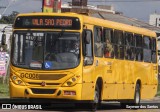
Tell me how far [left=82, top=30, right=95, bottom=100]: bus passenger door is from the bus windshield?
12.0 inches

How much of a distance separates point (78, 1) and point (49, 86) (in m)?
93.0

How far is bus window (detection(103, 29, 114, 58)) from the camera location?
21.2m

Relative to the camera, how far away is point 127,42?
2344cm

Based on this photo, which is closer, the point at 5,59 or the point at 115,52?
the point at 115,52

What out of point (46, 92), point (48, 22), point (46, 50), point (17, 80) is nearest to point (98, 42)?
point (48, 22)

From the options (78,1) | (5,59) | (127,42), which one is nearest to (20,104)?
(127,42)

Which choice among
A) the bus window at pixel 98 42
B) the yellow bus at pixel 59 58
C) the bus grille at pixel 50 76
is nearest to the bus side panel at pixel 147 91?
the yellow bus at pixel 59 58

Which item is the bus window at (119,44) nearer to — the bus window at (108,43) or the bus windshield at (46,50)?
the bus window at (108,43)

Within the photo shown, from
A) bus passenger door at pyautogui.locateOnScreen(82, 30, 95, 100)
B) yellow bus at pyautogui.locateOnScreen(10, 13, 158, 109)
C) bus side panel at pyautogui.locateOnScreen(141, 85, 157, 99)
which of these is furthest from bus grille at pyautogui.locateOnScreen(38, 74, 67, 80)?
bus side panel at pyautogui.locateOnScreen(141, 85, 157, 99)

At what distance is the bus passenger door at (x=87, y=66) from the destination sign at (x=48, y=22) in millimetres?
486

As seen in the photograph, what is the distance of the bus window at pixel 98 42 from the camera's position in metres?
A: 20.3

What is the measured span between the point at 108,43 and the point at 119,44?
122cm

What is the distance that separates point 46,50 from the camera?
751 inches

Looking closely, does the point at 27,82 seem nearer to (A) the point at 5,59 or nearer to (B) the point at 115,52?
(B) the point at 115,52
